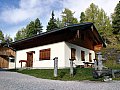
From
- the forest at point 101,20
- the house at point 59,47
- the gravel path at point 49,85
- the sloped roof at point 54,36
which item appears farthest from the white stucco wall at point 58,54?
the forest at point 101,20

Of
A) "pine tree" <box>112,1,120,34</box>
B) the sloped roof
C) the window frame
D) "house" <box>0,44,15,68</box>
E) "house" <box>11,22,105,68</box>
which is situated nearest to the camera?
the sloped roof

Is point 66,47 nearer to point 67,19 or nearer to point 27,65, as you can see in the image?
point 27,65

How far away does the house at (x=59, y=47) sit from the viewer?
22.4 m

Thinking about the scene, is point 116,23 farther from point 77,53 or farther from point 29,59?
point 29,59

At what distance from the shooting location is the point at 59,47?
74.1 feet

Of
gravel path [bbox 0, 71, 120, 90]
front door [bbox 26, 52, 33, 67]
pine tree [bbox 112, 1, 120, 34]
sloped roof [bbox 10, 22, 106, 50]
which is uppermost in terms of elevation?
pine tree [bbox 112, 1, 120, 34]

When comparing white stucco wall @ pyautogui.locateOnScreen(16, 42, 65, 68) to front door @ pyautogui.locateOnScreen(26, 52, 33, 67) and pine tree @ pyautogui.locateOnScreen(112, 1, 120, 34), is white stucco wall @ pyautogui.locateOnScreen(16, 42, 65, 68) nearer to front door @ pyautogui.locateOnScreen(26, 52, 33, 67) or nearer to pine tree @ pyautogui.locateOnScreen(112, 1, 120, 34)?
front door @ pyautogui.locateOnScreen(26, 52, 33, 67)

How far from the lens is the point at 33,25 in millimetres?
59875

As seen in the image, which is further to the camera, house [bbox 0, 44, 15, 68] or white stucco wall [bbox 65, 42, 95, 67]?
house [bbox 0, 44, 15, 68]

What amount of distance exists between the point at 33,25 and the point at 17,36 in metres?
18.6

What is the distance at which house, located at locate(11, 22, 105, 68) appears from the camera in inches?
882

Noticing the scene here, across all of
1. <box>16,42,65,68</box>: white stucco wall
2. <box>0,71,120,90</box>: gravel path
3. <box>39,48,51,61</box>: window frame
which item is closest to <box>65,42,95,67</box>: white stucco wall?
<box>16,42,65,68</box>: white stucco wall

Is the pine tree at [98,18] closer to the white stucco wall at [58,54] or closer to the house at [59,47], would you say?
the house at [59,47]

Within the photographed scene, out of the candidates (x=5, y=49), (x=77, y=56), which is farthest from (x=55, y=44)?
(x=5, y=49)
